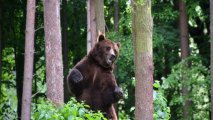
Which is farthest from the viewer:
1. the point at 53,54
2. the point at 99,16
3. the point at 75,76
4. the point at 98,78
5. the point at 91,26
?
the point at 91,26

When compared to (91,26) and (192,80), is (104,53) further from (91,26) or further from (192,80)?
(192,80)

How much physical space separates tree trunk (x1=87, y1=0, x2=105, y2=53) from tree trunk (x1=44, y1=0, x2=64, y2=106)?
2.80 metres

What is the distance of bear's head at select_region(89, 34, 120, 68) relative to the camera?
38.7 feet

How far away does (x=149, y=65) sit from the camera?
9.00 m

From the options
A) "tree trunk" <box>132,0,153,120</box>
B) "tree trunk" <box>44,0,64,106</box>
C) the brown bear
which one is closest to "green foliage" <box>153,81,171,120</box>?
the brown bear

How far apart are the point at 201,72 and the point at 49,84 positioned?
933 cm

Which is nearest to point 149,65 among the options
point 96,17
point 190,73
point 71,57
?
point 96,17

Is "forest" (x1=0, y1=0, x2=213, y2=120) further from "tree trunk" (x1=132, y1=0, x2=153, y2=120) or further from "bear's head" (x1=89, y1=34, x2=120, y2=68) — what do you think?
"bear's head" (x1=89, y1=34, x2=120, y2=68)

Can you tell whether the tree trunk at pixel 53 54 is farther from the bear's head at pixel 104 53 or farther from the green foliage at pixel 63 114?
the green foliage at pixel 63 114

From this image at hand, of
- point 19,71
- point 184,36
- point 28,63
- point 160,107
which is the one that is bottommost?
point 160,107

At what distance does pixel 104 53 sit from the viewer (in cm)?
1178

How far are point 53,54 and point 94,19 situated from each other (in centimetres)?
357

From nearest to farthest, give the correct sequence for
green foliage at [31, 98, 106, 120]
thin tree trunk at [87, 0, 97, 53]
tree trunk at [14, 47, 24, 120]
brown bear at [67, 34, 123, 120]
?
green foliage at [31, 98, 106, 120]
brown bear at [67, 34, 123, 120]
thin tree trunk at [87, 0, 97, 53]
tree trunk at [14, 47, 24, 120]

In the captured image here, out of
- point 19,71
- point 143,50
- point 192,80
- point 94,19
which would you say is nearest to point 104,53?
point 94,19
